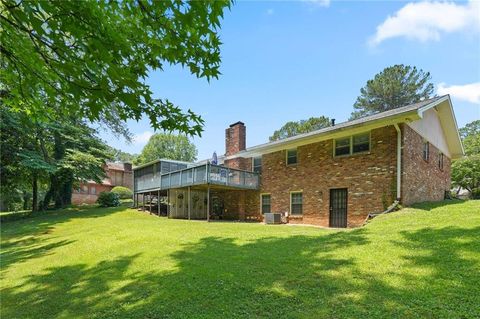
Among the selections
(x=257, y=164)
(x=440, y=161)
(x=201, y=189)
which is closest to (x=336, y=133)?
(x=257, y=164)

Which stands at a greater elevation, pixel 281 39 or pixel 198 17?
pixel 281 39

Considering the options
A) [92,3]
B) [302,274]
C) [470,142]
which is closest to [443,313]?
[302,274]

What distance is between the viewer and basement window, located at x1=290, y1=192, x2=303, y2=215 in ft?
53.2

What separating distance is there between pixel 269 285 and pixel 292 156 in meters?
12.5

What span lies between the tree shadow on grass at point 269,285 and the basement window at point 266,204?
1047 cm

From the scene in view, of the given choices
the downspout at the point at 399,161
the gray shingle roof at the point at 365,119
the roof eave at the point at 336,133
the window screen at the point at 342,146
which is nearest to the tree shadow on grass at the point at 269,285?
the downspout at the point at 399,161

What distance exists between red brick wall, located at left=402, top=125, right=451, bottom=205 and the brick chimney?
36.3 feet

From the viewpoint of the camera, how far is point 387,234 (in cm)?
799

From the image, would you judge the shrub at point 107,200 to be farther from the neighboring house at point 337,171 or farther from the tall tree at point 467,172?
the tall tree at point 467,172

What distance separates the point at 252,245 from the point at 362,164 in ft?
24.7

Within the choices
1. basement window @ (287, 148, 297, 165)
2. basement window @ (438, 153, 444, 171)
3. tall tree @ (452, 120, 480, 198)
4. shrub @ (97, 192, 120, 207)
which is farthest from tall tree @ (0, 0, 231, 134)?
tall tree @ (452, 120, 480, 198)

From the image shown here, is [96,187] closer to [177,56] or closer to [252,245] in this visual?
[252,245]

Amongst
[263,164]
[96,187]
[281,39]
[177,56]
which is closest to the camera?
[177,56]

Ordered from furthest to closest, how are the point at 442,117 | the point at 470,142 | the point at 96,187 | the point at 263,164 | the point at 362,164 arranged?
the point at 96,187 → the point at 470,142 → the point at 263,164 → the point at 442,117 → the point at 362,164
